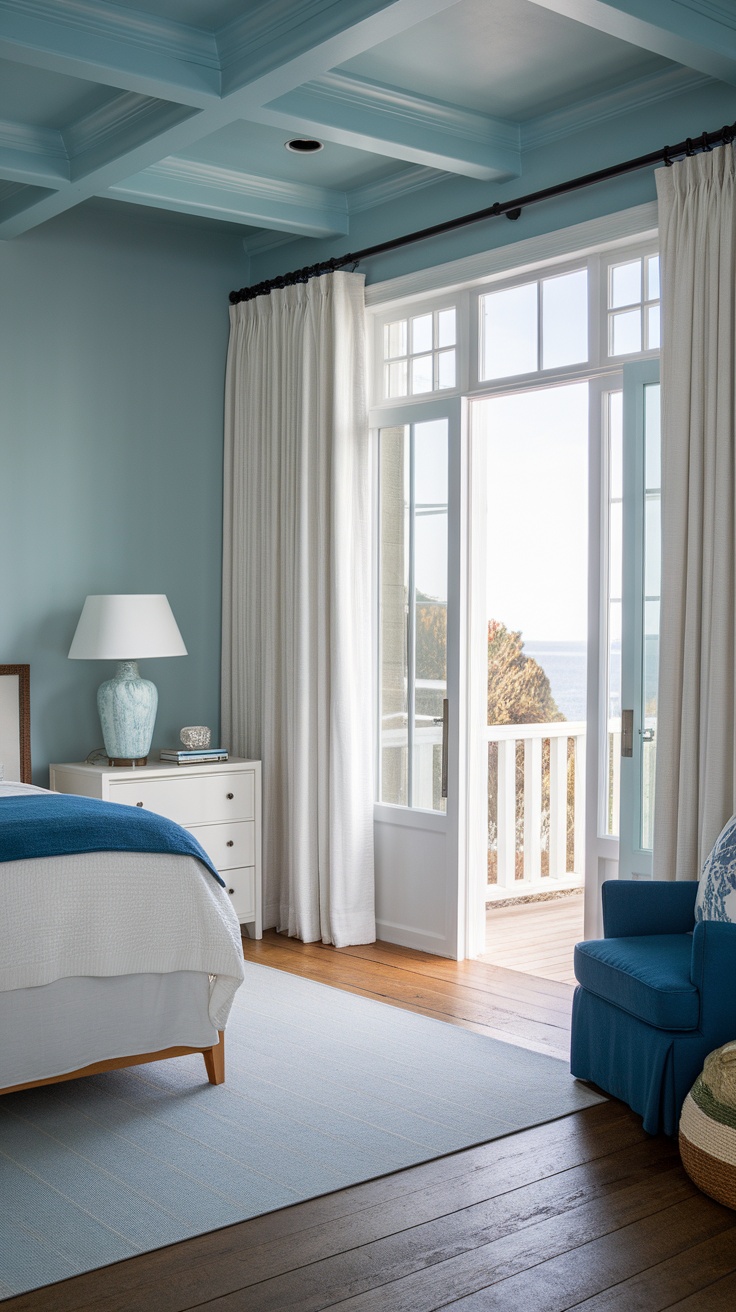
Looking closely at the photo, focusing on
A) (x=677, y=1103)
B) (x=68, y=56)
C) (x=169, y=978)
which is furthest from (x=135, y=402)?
(x=677, y=1103)

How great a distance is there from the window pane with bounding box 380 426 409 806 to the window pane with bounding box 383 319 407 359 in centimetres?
32

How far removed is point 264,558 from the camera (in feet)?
17.8

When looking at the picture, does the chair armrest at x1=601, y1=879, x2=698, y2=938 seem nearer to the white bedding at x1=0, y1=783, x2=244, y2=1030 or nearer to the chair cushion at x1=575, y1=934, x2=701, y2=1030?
the chair cushion at x1=575, y1=934, x2=701, y2=1030

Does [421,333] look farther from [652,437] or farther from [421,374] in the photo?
[652,437]

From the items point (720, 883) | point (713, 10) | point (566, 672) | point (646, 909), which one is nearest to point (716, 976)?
point (720, 883)

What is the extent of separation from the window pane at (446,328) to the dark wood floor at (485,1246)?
9.93ft

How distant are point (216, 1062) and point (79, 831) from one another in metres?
0.77

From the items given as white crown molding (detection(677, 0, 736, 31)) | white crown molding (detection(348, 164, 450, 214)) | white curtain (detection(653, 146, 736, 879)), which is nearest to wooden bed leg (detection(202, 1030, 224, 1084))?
white curtain (detection(653, 146, 736, 879))

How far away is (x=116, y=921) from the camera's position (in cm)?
315

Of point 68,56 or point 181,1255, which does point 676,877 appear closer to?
point 181,1255

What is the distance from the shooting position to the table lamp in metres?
4.82

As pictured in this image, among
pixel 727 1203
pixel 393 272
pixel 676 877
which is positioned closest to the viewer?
pixel 727 1203

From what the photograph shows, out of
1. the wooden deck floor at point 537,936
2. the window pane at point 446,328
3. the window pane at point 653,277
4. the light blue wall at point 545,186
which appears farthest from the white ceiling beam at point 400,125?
the wooden deck floor at point 537,936

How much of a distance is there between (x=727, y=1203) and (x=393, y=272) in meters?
3.69
